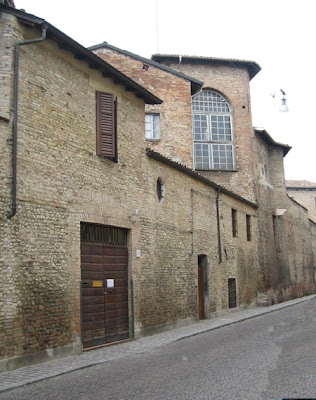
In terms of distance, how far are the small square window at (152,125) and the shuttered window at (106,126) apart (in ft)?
32.6

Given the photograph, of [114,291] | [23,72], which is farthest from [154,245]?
[23,72]

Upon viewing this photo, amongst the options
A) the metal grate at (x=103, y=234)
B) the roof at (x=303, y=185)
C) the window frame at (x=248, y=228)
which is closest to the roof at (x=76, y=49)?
the metal grate at (x=103, y=234)

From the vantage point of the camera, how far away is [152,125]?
72.4ft

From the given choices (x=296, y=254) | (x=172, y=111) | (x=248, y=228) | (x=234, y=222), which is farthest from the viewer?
(x=296, y=254)

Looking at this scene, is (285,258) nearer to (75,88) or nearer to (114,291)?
(114,291)

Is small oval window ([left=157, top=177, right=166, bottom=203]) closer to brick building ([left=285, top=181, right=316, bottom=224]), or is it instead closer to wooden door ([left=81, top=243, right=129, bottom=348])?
wooden door ([left=81, top=243, right=129, bottom=348])

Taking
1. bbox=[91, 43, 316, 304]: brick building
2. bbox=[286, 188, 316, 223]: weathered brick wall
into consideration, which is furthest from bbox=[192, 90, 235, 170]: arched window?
bbox=[286, 188, 316, 223]: weathered brick wall

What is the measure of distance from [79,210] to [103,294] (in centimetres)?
219

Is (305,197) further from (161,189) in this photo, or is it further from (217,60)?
(161,189)

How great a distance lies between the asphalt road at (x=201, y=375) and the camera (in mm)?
6180

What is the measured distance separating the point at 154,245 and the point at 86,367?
17.7ft

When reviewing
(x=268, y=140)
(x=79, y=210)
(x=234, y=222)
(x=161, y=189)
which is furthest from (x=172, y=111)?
(x=79, y=210)

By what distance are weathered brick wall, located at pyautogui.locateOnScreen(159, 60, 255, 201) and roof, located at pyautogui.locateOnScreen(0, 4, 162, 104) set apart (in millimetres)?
12735

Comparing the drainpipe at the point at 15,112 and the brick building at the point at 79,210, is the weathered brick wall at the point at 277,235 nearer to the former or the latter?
the brick building at the point at 79,210
